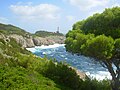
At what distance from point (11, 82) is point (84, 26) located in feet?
30.1

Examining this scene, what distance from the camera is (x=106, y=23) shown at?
67.5ft

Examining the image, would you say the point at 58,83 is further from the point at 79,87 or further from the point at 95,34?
the point at 95,34

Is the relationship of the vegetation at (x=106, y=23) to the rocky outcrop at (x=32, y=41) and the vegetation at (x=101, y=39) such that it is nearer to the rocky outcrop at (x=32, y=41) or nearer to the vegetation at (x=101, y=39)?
the vegetation at (x=101, y=39)

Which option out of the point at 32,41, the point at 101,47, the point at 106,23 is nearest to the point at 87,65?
the point at 106,23

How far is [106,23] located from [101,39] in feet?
8.78

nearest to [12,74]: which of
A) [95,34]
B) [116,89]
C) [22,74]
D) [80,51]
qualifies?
[22,74]

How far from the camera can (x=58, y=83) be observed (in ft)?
63.4

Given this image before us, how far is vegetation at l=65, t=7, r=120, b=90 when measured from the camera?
18.4 meters

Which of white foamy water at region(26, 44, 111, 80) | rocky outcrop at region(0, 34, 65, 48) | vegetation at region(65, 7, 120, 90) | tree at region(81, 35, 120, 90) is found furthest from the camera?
rocky outcrop at region(0, 34, 65, 48)

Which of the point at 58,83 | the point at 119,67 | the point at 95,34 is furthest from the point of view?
the point at 119,67

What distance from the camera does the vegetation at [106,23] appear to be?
20.0 meters

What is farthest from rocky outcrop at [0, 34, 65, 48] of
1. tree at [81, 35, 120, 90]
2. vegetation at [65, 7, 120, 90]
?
tree at [81, 35, 120, 90]

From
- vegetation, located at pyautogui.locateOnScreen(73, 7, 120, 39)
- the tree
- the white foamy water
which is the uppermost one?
vegetation, located at pyautogui.locateOnScreen(73, 7, 120, 39)

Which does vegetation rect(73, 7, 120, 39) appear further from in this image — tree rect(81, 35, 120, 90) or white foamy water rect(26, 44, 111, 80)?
white foamy water rect(26, 44, 111, 80)
